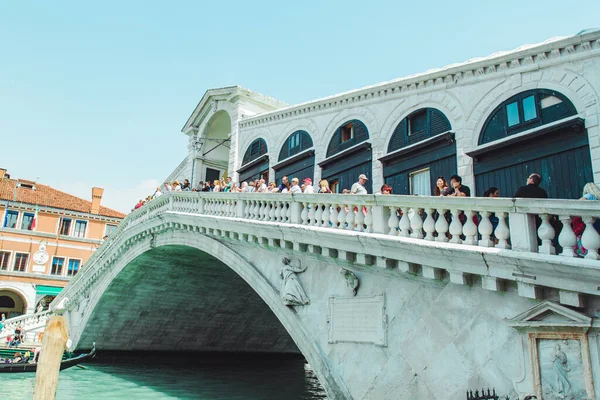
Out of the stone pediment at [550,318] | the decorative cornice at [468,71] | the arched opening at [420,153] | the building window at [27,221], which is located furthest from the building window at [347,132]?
the building window at [27,221]

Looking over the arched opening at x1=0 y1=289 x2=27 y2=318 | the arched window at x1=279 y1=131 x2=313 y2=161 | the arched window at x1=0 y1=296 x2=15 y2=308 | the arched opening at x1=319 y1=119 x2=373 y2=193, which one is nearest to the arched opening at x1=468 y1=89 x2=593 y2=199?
the arched opening at x1=319 y1=119 x2=373 y2=193

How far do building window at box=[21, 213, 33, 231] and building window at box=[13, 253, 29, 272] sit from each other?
1693 mm

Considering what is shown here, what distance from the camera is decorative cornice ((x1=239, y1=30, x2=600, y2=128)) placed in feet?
25.7

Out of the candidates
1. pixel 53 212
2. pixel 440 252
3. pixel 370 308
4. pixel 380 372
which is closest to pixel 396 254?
pixel 440 252

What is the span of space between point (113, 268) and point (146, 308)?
309cm

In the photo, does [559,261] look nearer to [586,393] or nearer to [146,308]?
[586,393]

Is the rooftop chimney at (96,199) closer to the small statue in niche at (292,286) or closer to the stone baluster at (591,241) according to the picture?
the small statue in niche at (292,286)

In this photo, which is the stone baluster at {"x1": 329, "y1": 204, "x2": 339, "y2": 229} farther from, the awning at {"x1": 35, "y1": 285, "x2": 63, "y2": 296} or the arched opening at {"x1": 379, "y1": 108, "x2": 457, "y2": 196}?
the awning at {"x1": 35, "y1": 285, "x2": 63, "y2": 296}

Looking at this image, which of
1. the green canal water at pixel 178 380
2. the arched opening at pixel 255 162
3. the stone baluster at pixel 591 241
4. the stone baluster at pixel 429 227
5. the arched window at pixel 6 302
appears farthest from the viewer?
the arched window at pixel 6 302

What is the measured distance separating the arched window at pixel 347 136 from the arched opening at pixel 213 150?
8923mm

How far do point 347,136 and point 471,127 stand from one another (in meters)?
3.84

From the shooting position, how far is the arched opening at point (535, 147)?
7.62 metres

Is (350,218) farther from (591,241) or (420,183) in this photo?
(591,241)

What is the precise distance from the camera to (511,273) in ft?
17.0
